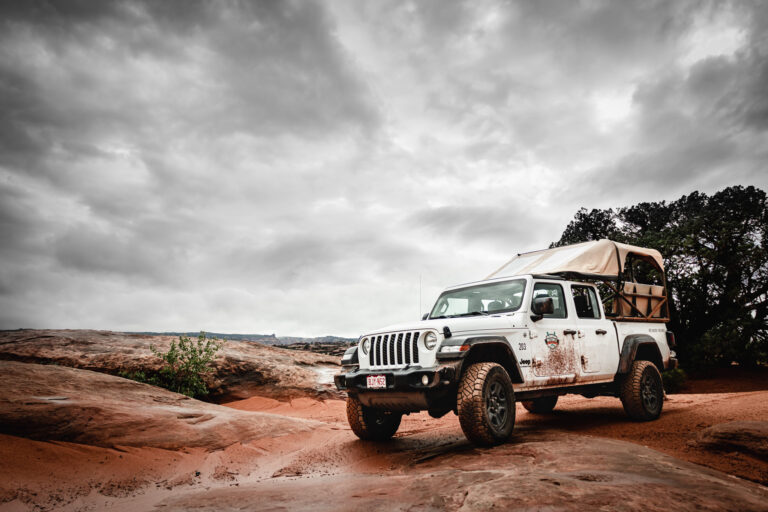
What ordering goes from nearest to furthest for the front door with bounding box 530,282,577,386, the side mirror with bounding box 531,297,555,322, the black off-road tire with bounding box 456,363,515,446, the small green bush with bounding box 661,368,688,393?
the black off-road tire with bounding box 456,363,515,446
the side mirror with bounding box 531,297,555,322
the front door with bounding box 530,282,577,386
the small green bush with bounding box 661,368,688,393

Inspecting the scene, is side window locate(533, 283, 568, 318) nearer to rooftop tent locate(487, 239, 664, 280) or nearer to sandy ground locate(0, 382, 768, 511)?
rooftop tent locate(487, 239, 664, 280)

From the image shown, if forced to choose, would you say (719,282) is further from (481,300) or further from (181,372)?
(181,372)

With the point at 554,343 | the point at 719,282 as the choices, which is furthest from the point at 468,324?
the point at 719,282

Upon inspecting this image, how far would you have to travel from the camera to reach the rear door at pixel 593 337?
657cm

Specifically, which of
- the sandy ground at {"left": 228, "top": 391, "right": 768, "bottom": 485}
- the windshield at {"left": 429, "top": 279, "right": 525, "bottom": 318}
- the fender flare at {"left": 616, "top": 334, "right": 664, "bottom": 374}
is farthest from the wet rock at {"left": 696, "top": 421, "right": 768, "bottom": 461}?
the windshield at {"left": 429, "top": 279, "right": 525, "bottom": 318}


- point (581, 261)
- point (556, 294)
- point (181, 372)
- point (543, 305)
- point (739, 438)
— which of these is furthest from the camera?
point (181, 372)

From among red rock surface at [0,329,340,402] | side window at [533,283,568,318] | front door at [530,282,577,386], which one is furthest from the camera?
red rock surface at [0,329,340,402]

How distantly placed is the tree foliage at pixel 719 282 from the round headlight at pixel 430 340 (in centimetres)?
1685

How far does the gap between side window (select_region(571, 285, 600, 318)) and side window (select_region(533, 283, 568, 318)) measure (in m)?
0.48

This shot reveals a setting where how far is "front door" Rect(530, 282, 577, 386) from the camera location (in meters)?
5.82

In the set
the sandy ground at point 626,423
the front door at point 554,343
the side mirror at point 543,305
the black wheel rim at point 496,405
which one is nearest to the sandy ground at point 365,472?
the sandy ground at point 626,423

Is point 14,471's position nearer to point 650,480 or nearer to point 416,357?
point 416,357

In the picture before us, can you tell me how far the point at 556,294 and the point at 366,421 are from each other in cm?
331

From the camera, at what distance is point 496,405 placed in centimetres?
505
